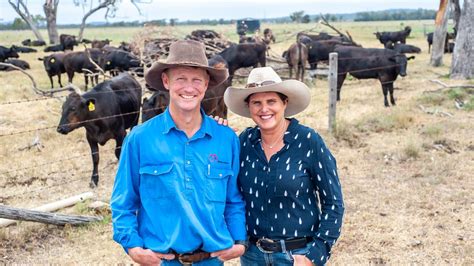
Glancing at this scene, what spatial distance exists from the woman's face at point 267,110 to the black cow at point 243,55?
540 inches

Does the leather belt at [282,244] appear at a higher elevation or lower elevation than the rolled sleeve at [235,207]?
lower

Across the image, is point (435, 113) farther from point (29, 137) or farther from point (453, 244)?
point (29, 137)

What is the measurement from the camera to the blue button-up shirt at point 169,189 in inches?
91.9

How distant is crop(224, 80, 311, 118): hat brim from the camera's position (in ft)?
8.36

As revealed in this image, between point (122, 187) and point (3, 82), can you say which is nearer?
point (122, 187)

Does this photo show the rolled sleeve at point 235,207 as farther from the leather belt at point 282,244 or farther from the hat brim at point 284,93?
the hat brim at point 284,93

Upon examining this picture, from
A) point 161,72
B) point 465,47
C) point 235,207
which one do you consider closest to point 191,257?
point 235,207

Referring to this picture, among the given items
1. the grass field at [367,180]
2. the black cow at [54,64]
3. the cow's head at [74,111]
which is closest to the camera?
the grass field at [367,180]

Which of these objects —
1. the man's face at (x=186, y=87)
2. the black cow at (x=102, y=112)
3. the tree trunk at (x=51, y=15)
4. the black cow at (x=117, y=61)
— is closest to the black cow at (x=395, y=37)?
the black cow at (x=117, y=61)

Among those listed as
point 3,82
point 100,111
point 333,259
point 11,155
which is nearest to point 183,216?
point 333,259

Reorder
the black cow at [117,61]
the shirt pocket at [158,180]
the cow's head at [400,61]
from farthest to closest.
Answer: the black cow at [117,61]
the cow's head at [400,61]
the shirt pocket at [158,180]

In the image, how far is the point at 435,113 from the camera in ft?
34.9

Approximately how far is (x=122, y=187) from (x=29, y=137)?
318 inches

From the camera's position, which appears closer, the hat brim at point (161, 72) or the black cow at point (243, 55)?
the hat brim at point (161, 72)
